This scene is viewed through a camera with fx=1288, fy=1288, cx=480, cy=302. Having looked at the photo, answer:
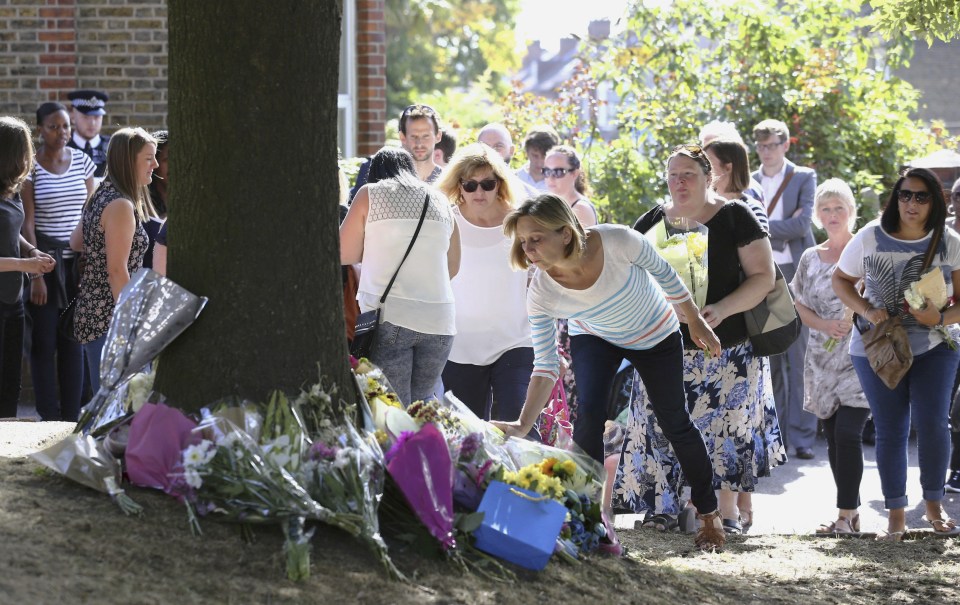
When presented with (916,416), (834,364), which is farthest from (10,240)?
(916,416)

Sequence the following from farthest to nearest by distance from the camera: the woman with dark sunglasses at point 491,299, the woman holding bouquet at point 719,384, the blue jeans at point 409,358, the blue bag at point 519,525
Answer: the woman with dark sunglasses at point 491,299, the woman holding bouquet at point 719,384, the blue jeans at point 409,358, the blue bag at point 519,525

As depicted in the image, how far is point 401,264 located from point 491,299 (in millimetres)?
1006

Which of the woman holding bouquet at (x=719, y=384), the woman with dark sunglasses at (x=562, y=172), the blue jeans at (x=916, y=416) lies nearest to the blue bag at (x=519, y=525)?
the woman holding bouquet at (x=719, y=384)

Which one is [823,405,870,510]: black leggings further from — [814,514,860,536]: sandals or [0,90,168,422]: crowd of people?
[0,90,168,422]: crowd of people

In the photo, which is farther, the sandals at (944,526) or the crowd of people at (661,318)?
the sandals at (944,526)

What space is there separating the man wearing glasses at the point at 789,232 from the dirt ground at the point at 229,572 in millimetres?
4157

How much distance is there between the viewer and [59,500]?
467cm

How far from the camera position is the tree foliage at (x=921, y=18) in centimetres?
734

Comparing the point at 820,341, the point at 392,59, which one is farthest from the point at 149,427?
the point at 392,59

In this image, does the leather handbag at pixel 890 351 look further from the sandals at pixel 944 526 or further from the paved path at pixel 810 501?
the paved path at pixel 810 501

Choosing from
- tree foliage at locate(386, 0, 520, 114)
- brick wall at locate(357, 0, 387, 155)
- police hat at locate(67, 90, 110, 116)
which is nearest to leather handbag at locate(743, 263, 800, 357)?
police hat at locate(67, 90, 110, 116)

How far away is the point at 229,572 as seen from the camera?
4.26 meters

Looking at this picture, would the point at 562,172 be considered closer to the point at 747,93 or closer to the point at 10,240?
the point at 10,240

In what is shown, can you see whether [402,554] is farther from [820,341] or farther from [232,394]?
[820,341]
